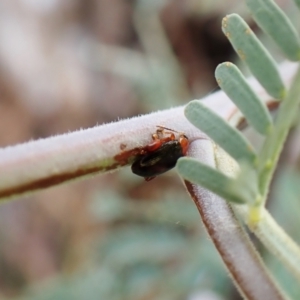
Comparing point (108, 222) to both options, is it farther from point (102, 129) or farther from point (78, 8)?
point (102, 129)

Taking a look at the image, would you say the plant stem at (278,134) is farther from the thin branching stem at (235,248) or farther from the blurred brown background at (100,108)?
the blurred brown background at (100,108)

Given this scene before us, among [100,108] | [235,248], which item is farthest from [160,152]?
[100,108]

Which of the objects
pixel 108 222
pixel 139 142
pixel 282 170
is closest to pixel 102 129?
pixel 139 142

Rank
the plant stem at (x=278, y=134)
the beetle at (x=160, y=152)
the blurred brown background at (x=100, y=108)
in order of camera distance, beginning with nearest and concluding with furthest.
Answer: the plant stem at (x=278, y=134) → the beetle at (x=160, y=152) → the blurred brown background at (x=100, y=108)

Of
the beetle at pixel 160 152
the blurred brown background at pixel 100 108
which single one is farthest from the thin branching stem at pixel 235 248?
the blurred brown background at pixel 100 108

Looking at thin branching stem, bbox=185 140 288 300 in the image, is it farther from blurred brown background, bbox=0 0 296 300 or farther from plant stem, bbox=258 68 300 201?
blurred brown background, bbox=0 0 296 300

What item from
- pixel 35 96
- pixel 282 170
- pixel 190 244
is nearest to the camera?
pixel 282 170
